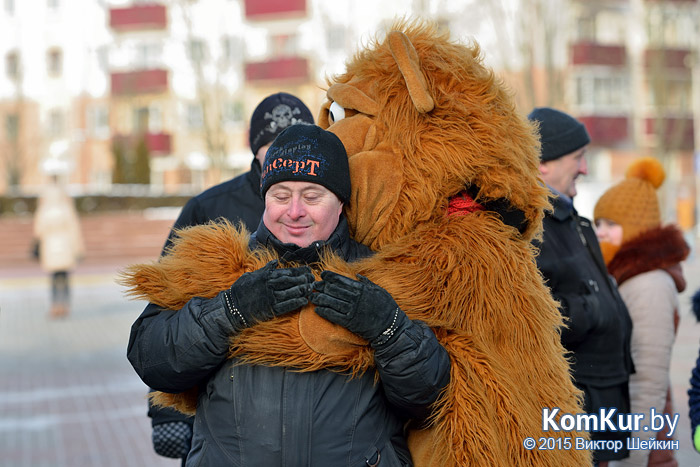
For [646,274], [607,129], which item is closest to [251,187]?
[646,274]

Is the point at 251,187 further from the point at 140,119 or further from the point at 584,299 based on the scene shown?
the point at 140,119

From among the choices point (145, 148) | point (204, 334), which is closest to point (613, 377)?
point (204, 334)

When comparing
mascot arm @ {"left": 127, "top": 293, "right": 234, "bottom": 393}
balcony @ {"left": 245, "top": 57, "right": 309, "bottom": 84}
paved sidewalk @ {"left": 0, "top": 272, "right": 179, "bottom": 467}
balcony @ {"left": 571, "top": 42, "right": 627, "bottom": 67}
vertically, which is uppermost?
balcony @ {"left": 571, "top": 42, "right": 627, "bottom": 67}

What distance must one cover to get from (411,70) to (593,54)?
109 ft

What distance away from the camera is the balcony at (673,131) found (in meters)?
26.5

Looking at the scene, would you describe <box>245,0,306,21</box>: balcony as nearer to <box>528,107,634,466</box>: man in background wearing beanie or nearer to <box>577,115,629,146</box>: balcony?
<box>577,115,629,146</box>: balcony

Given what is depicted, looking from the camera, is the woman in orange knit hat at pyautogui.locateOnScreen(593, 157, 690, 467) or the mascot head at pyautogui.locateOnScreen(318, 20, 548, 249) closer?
the mascot head at pyautogui.locateOnScreen(318, 20, 548, 249)

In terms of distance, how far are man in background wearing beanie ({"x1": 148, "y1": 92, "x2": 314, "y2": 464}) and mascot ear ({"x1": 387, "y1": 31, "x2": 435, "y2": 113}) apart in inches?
45.6

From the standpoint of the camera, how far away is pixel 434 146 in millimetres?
2287

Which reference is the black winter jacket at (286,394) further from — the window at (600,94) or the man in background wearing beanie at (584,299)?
the window at (600,94)

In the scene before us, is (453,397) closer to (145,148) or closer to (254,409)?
(254,409)

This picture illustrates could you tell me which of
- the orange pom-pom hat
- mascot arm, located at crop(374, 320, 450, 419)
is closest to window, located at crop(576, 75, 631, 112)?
the orange pom-pom hat

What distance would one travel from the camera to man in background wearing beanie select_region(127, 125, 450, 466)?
2098 mm

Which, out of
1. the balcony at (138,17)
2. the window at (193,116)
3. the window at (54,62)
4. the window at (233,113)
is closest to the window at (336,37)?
the window at (233,113)
